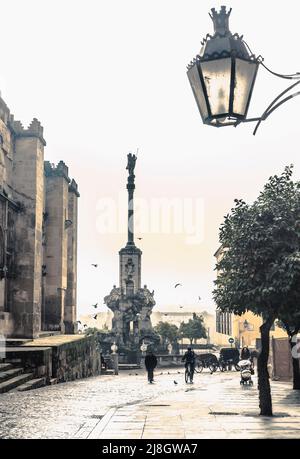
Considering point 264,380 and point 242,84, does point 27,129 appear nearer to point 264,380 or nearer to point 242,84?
point 264,380

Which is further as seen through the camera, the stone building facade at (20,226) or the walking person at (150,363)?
the walking person at (150,363)

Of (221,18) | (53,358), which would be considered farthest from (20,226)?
(221,18)

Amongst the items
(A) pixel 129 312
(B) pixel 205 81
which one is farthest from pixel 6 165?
(A) pixel 129 312

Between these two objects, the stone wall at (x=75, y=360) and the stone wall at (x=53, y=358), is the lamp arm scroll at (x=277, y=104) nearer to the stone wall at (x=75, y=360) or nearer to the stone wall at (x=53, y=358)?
the stone wall at (x=53, y=358)

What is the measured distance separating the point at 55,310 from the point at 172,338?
6503 centimetres

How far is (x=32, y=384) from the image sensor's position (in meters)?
14.7

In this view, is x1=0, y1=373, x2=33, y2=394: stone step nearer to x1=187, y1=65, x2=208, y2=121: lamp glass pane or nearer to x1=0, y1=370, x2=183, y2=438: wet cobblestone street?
x1=0, y1=370, x2=183, y2=438: wet cobblestone street

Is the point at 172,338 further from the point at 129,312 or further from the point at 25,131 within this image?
the point at 25,131

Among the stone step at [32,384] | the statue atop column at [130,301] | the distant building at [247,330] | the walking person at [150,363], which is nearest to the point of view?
the stone step at [32,384]

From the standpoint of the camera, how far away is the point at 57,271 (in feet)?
89.8

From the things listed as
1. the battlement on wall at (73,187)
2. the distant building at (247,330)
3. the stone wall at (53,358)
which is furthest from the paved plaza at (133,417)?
the distant building at (247,330)

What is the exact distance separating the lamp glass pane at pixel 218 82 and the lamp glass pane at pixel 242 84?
68 millimetres

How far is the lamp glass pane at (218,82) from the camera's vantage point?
437cm
